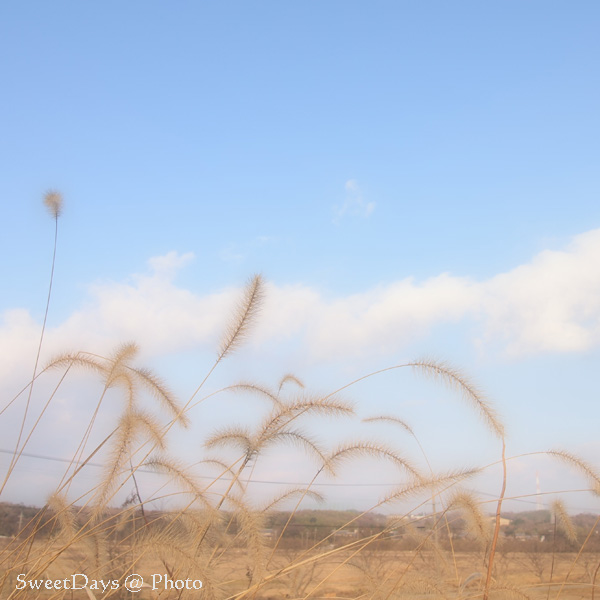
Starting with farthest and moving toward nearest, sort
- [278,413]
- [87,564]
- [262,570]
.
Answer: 1. [87,564]
2. [278,413]
3. [262,570]

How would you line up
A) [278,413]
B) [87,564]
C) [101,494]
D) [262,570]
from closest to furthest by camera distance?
[262,570], [278,413], [101,494], [87,564]

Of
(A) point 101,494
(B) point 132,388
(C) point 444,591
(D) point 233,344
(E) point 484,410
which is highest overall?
(D) point 233,344

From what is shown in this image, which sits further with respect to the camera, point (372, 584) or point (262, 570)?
point (372, 584)

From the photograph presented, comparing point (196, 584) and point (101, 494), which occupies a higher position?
point (101, 494)

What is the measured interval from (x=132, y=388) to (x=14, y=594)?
1.32 m

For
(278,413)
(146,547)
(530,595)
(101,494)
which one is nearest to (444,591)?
(530,595)

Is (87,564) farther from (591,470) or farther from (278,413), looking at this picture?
(591,470)

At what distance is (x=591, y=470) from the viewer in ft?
11.9

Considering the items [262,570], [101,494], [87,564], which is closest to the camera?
[262,570]

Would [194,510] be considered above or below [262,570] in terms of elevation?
above

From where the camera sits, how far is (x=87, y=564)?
3799 millimetres

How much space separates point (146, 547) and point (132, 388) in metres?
1.11

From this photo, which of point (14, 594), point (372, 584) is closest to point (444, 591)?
point (372, 584)

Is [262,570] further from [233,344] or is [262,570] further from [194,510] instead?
[233,344]
